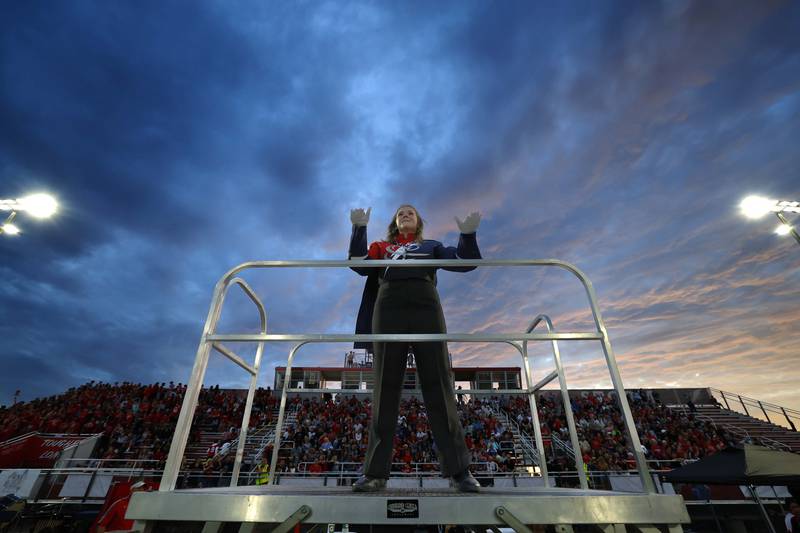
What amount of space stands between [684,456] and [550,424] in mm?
5431

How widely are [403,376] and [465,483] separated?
765mm

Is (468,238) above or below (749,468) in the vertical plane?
above

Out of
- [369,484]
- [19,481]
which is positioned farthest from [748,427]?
[19,481]

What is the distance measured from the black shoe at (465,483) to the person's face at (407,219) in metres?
1.89

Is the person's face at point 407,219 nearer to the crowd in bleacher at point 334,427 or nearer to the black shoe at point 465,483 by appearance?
the black shoe at point 465,483

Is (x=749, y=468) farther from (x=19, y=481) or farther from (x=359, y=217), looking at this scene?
(x=19, y=481)

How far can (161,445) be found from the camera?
1479 centimetres

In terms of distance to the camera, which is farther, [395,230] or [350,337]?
[395,230]

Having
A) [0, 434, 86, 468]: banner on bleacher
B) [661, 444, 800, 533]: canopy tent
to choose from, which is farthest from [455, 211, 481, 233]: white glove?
[0, 434, 86, 468]: banner on bleacher

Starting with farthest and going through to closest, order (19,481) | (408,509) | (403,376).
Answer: (19,481) < (403,376) < (408,509)

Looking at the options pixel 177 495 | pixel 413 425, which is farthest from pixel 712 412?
pixel 177 495

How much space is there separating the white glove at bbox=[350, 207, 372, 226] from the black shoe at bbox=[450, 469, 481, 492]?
6.26ft

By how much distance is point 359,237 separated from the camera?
294cm

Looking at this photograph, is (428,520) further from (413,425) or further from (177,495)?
(413,425)
